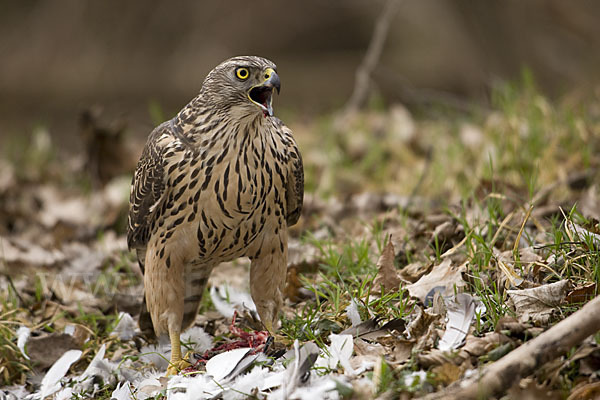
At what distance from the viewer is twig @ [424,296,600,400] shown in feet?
8.55

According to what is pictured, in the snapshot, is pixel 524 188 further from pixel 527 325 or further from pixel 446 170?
pixel 527 325

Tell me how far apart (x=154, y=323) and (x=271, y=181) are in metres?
1.04

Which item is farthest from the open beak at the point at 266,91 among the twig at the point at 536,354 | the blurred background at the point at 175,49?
the blurred background at the point at 175,49

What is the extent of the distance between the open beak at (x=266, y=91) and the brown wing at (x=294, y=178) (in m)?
0.33

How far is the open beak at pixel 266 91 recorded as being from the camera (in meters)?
3.49

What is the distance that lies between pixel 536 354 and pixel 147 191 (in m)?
2.16

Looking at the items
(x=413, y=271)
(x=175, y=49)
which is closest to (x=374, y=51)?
(x=413, y=271)

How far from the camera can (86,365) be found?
4.23 metres

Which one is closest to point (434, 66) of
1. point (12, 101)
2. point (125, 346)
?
point (12, 101)

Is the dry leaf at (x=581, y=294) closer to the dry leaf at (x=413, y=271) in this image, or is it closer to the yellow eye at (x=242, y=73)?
the dry leaf at (x=413, y=271)

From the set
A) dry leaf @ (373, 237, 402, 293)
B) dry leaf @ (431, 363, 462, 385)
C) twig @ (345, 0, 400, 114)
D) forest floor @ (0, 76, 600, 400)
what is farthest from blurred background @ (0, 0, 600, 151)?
dry leaf @ (431, 363, 462, 385)

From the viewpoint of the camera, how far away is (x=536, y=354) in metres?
2.65

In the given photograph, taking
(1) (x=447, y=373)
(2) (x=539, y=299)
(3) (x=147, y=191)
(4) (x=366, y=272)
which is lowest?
(4) (x=366, y=272)

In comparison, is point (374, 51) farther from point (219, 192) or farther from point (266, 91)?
point (219, 192)
